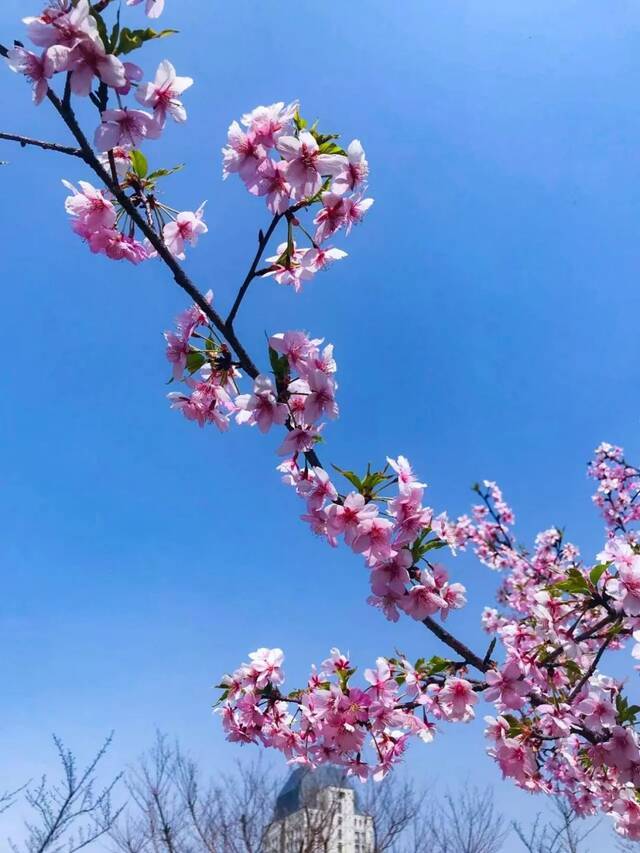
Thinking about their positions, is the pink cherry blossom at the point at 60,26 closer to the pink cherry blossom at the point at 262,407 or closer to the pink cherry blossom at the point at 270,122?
the pink cherry blossom at the point at 270,122

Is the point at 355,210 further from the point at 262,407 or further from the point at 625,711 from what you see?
the point at 625,711

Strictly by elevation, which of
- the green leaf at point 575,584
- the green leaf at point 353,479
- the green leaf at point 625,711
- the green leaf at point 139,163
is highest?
the green leaf at point 139,163

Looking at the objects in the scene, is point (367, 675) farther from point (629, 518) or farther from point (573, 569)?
point (629, 518)

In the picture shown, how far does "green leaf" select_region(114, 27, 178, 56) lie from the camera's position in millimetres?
1902

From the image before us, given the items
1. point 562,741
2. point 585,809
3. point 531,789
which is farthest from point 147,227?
point 585,809

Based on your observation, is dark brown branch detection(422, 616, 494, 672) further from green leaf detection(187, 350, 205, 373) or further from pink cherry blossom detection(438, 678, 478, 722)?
green leaf detection(187, 350, 205, 373)

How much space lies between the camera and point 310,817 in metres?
12.9

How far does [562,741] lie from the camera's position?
319cm

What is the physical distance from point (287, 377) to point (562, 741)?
2495 mm

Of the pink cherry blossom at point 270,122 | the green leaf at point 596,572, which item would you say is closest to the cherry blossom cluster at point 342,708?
the green leaf at point 596,572

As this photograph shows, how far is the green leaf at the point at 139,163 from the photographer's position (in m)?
2.29

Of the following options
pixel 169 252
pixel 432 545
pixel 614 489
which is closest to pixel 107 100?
pixel 169 252

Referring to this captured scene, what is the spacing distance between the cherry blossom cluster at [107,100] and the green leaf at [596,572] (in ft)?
7.76

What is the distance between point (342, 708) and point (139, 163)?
2.62 meters
